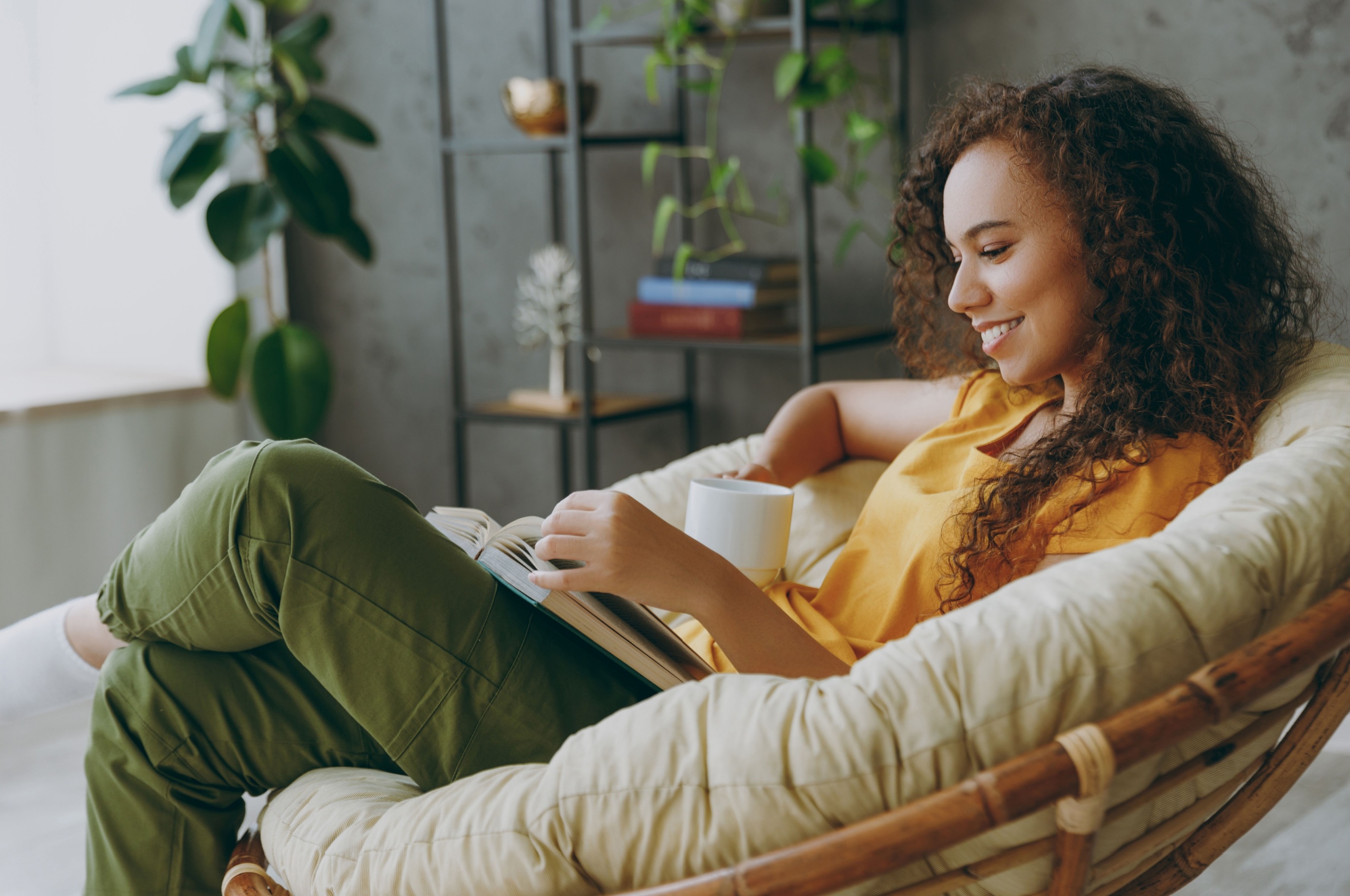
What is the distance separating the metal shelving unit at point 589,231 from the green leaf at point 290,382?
311mm

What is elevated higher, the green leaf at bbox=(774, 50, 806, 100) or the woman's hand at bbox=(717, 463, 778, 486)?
the green leaf at bbox=(774, 50, 806, 100)

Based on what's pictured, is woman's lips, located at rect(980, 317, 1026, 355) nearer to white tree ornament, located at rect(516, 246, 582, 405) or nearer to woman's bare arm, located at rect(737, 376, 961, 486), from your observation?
woman's bare arm, located at rect(737, 376, 961, 486)

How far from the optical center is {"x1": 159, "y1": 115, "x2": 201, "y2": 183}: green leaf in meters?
2.63

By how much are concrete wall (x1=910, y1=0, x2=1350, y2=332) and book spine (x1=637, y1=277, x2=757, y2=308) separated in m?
0.55

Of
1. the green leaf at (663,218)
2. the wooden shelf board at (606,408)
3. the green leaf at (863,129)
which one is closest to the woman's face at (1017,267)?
the green leaf at (863,129)

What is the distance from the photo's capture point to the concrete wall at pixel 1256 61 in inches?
84.3

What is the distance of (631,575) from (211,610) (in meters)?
0.41

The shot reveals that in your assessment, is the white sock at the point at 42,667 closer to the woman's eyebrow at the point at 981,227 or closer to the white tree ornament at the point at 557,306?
the woman's eyebrow at the point at 981,227

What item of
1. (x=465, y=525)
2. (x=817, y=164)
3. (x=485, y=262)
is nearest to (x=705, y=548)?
(x=465, y=525)

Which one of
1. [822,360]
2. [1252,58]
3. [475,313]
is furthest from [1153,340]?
[475,313]

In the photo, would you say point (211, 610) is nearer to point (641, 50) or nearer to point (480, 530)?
point (480, 530)

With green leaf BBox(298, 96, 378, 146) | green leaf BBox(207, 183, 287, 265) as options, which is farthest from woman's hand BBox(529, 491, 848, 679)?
green leaf BBox(298, 96, 378, 146)

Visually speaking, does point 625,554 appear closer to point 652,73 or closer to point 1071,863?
point 1071,863

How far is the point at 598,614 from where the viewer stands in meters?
1.03
